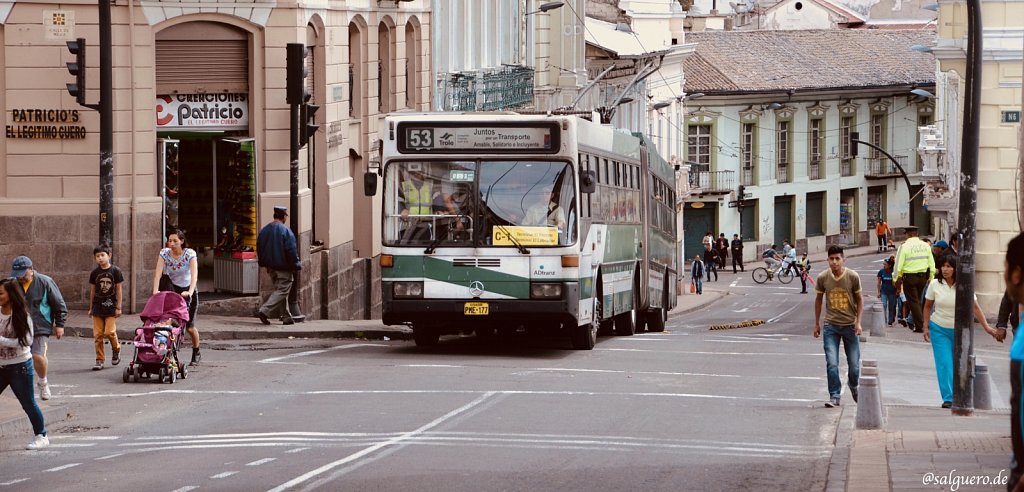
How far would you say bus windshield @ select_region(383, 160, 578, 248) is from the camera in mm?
20984

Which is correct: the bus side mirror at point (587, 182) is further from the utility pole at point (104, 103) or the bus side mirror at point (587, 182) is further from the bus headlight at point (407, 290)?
the utility pole at point (104, 103)

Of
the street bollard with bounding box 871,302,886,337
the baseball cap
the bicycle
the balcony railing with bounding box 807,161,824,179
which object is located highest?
the balcony railing with bounding box 807,161,824,179

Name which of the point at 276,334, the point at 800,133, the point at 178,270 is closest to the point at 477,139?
the point at 178,270

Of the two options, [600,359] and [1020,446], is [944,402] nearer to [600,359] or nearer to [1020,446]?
[600,359]

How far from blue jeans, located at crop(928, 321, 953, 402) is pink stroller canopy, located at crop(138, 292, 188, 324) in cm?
801

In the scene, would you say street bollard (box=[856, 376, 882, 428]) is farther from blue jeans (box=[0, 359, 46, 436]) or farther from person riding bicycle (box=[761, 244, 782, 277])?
person riding bicycle (box=[761, 244, 782, 277])

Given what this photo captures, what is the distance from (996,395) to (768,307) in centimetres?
3528

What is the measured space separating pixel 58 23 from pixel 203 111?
2666 millimetres

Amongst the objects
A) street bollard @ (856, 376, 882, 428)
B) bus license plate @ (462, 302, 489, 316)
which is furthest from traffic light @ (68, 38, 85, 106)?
street bollard @ (856, 376, 882, 428)

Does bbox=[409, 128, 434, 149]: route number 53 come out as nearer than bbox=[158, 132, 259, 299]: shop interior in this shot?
Yes

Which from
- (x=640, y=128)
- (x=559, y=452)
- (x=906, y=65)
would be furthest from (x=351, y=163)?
(x=906, y=65)

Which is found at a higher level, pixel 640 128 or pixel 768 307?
pixel 640 128

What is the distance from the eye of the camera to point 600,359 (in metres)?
21.7

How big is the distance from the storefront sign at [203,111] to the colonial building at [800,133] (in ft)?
154
